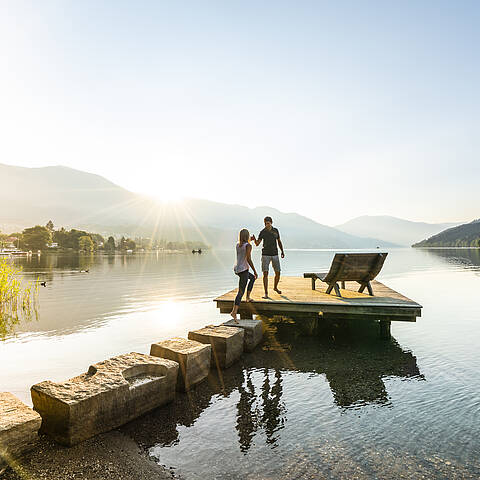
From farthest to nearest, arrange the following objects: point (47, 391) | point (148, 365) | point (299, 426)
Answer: point (148, 365)
point (299, 426)
point (47, 391)

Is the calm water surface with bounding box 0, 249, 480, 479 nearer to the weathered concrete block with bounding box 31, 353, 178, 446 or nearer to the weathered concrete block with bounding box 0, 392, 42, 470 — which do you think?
the weathered concrete block with bounding box 31, 353, 178, 446

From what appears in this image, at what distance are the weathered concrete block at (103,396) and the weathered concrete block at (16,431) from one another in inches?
11.8

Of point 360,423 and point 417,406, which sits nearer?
point 360,423

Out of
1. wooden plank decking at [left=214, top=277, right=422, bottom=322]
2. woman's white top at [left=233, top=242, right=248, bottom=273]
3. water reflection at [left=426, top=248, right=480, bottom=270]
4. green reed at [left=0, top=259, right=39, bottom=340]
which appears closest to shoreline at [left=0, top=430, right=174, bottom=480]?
woman's white top at [left=233, top=242, right=248, bottom=273]

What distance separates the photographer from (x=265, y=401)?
22.6 ft

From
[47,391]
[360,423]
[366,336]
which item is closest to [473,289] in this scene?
[366,336]

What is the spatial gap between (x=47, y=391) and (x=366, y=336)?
1063 cm

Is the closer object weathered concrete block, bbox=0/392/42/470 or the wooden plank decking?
weathered concrete block, bbox=0/392/42/470

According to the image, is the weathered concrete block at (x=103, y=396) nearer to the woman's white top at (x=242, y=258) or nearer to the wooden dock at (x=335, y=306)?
the woman's white top at (x=242, y=258)

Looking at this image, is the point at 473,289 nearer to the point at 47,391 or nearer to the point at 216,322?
the point at 216,322

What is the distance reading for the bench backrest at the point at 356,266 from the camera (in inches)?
477

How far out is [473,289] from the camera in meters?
27.8

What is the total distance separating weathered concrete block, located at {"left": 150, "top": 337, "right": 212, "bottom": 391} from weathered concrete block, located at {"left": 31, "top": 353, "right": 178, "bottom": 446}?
46 centimetres

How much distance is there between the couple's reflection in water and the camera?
577 cm
